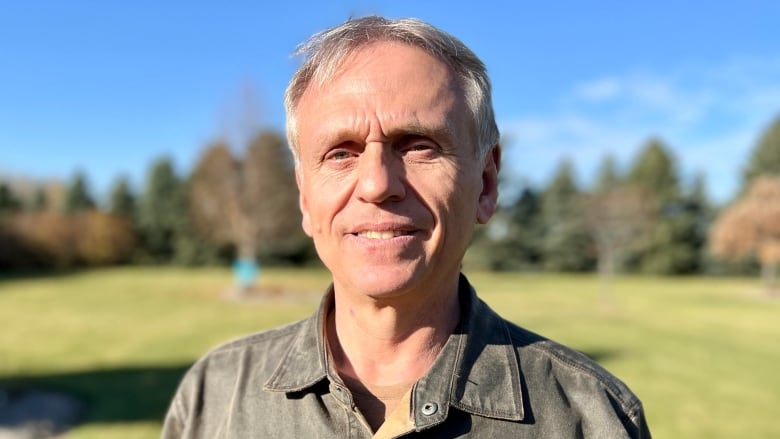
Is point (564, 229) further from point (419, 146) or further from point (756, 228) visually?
point (419, 146)

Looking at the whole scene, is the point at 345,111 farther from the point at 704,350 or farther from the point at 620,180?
the point at 620,180

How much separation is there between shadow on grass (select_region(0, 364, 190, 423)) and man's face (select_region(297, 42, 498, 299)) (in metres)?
7.29

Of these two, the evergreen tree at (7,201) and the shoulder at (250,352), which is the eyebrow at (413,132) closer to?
the shoulder at (250,352)

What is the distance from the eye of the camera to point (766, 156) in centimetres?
4434

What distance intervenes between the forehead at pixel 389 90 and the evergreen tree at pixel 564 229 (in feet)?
132

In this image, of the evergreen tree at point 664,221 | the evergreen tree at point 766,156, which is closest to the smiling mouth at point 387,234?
the evergreen tree at point 664,221

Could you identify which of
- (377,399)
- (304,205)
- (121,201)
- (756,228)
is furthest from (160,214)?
(377,399)

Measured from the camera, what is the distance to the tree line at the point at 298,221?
26062 mm

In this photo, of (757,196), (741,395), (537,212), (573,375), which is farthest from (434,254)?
(537,212)

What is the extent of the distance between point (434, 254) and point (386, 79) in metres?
0.45

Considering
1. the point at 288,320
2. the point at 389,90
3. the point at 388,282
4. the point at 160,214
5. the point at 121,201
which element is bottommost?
the point at 288,320

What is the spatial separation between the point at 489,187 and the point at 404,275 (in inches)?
16.4

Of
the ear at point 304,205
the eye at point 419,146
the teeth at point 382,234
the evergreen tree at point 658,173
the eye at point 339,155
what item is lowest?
the teeth at point 382,234

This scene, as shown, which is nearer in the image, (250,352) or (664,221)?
(250,352)
